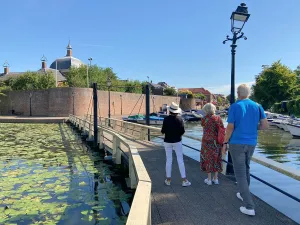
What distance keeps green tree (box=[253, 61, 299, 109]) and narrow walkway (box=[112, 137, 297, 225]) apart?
50190mm

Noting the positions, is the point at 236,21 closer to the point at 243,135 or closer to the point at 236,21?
the point at 236,21

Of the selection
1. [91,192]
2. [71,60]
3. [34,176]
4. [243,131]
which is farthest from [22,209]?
[71,60]

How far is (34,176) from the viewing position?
829cm

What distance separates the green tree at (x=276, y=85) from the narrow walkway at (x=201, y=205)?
5019 centimetres

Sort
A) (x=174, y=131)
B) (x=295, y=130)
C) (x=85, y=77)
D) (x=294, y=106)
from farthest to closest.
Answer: (x=85, y=77)
(x=294, y=106)
(x=295, y=130)
(x=174, y=131)

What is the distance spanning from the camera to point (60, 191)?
6.93 meters

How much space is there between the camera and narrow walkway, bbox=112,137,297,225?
12.2 ft

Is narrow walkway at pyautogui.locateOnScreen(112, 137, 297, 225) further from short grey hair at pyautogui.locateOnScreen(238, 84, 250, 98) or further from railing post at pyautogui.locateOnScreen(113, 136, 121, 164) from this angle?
railing post at pyautogui.locateOnScreen(113, 136, 121, 164)

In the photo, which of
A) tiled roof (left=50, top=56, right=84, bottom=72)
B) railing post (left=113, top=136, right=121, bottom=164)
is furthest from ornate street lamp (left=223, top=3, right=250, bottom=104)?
tiled roof (left=50, top=56, right=84, bottom=72)

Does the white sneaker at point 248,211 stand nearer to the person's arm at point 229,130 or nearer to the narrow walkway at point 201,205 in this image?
the narrow walkway at point 201,205

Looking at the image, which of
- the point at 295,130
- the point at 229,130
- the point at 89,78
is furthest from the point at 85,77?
the point at 229,130

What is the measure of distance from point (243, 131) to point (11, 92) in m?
53.7

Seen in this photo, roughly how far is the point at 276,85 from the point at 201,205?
2059 inches

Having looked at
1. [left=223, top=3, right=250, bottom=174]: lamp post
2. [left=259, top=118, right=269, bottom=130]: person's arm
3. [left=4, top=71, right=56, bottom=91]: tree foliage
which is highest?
[left=4, top=71, right=56, bottom=91]: tree foliage
